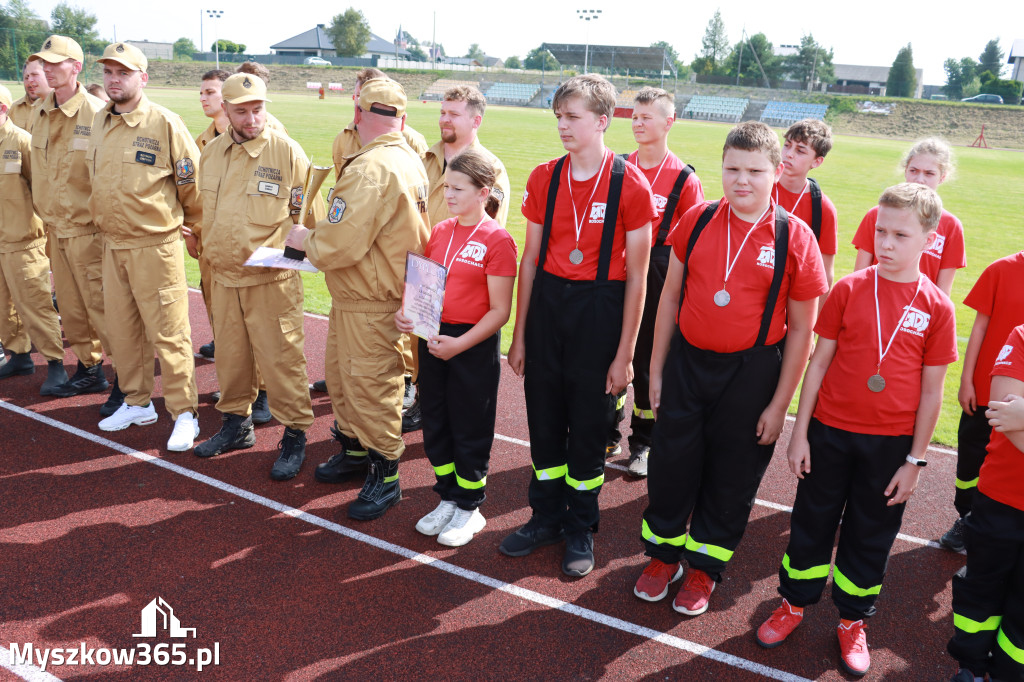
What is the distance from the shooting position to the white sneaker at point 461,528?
4.16 m

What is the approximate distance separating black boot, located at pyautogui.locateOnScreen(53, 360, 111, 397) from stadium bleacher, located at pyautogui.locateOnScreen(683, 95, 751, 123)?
64346 mm

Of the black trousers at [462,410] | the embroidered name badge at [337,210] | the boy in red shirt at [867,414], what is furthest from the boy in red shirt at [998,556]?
the embroidered name badge at [337,210]

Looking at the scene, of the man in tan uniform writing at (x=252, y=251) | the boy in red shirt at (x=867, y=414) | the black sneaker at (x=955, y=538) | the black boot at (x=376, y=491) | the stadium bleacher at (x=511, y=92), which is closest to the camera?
the boy in red shirt at (x=867, y=414)

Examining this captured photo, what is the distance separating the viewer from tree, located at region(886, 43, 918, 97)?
273ft

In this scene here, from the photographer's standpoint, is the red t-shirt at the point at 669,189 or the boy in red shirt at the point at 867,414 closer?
the boy in red shirt at the point at 867,414

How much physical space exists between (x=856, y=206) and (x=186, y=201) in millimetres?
17912

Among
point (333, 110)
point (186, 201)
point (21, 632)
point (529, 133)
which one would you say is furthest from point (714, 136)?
point (21, 632)

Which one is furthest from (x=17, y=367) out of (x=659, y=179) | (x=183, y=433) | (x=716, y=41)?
(x=716, y=41)

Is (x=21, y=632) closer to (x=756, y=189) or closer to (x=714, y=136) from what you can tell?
(x=756, y=189)

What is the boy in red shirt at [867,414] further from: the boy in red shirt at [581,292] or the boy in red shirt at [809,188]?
the boy in red shirt at [809,188]

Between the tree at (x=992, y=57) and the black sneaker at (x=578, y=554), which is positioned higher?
the tree at (x=992, y=57)

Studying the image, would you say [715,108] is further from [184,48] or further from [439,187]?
[184,48]

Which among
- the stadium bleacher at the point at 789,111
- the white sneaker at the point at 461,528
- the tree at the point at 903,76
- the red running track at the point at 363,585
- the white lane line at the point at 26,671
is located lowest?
the white lane line at the point at 26,671

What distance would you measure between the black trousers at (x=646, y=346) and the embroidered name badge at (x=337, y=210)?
77.8 inches
